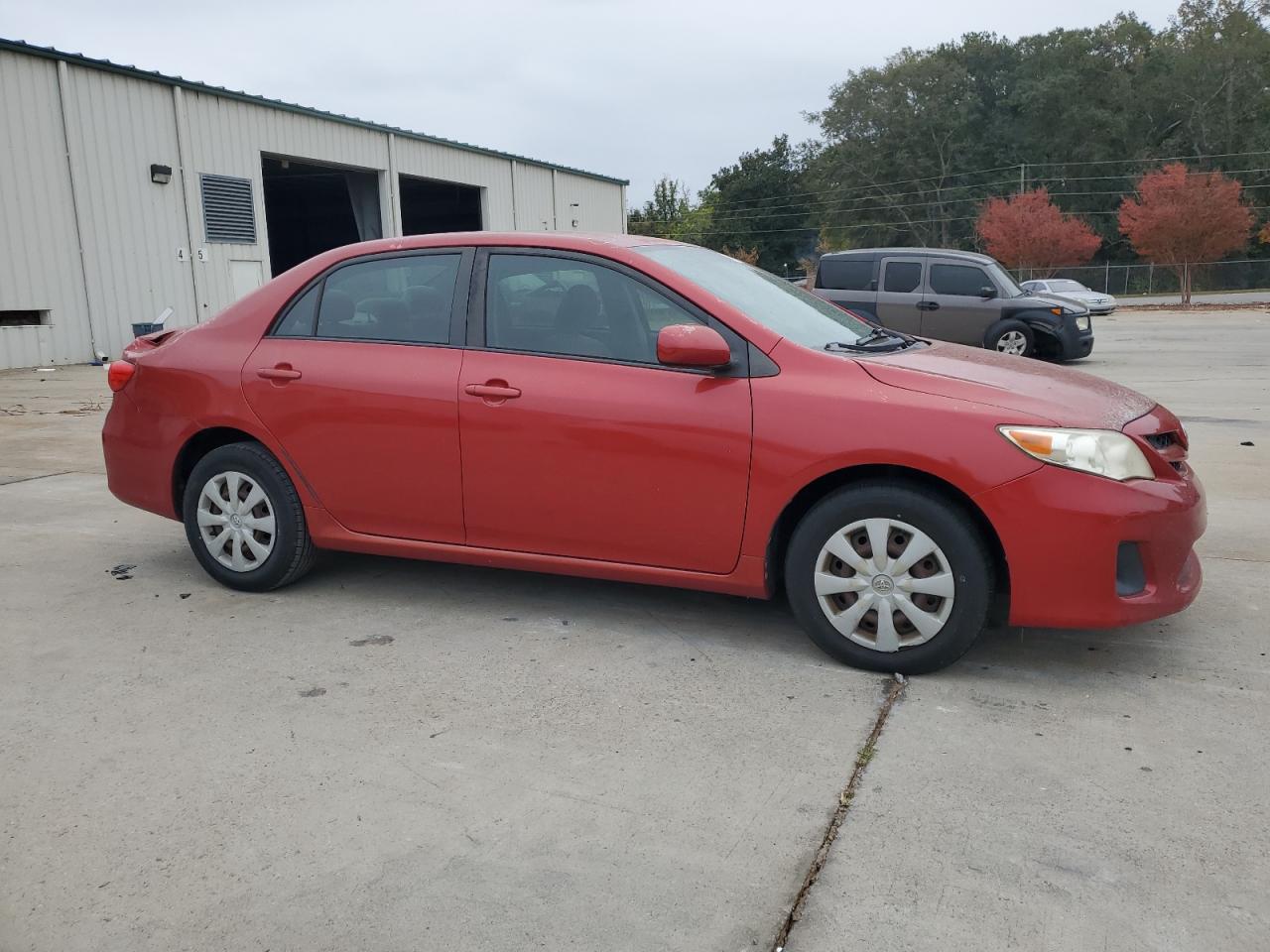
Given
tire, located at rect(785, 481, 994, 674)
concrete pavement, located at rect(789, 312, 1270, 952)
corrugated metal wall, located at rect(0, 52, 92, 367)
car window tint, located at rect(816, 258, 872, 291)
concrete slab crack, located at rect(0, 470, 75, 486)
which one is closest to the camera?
concrete pavement, located at rect(789, 312, 1270, 952)

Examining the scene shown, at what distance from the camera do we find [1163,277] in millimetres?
55125

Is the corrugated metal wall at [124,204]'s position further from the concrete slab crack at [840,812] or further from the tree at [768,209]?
the tree at [768,209]

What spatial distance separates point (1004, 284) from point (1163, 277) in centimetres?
4568

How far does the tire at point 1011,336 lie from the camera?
15.4 metres

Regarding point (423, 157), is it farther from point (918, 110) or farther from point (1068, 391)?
point (918, 110)

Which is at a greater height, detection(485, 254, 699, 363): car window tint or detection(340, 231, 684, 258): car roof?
detection(340, 231, 684, 258): car roof

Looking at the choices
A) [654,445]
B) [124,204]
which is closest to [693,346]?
[654,445]

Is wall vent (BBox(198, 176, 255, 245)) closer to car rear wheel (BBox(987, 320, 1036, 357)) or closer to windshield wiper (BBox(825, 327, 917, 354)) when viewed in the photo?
car rear wheel (BBox(987, 320, 1036, 357))

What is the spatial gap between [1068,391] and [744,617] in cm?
157

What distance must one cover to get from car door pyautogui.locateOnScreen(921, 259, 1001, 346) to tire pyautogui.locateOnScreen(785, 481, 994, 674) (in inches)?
491

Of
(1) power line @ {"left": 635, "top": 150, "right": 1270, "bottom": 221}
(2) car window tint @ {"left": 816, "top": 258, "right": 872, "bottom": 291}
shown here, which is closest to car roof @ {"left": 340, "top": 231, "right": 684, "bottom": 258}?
(2) car window tint @ {"left": 816, "top": 258, "right": 872, "bottom": 291}

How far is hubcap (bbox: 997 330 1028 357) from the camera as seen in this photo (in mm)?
15398

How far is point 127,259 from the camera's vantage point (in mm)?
19219

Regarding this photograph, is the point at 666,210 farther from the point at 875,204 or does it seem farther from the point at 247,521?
the point at 247,521
